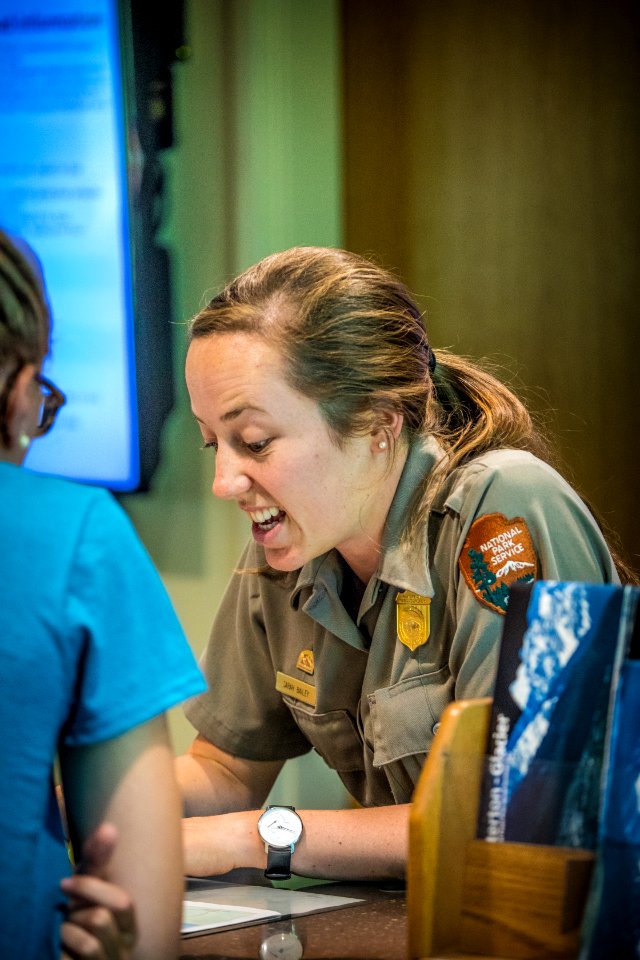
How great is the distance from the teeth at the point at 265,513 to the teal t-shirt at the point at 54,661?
0.75m

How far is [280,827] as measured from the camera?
1.50 metres

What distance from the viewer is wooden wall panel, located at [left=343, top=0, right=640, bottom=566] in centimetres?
230

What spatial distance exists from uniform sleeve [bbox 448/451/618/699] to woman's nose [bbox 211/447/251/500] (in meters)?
0.29

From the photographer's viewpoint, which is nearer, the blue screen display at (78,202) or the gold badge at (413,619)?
the gold badge at (413,619)

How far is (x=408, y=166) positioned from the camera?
2465 millimetres

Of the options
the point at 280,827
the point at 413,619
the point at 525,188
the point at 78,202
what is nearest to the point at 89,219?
the point at 78,202

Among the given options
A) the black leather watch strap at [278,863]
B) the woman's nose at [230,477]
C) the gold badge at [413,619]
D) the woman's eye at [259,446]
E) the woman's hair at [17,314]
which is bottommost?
the black leather watch strap at [278,863]

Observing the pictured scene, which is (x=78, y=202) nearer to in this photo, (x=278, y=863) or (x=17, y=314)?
(x=278, y=863)

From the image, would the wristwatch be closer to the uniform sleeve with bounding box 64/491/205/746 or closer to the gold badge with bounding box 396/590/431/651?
the gold badge with bounding box 396/590/431/651

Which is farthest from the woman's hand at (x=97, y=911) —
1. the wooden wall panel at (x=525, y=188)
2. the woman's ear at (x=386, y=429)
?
the wooden wall panel at (x=525, y=188)

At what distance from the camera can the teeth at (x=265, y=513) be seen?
1.60m

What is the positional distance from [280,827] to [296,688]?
→ 0.90ft

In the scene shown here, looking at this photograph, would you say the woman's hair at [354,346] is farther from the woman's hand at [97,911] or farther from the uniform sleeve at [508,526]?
the woman's hand at [97,911]

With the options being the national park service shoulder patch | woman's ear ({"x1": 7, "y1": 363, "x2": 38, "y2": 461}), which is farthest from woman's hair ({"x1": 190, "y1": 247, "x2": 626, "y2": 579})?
woman's ear ({"x1": 7, "y1": 363, "x2": 38, "y2": 461})
